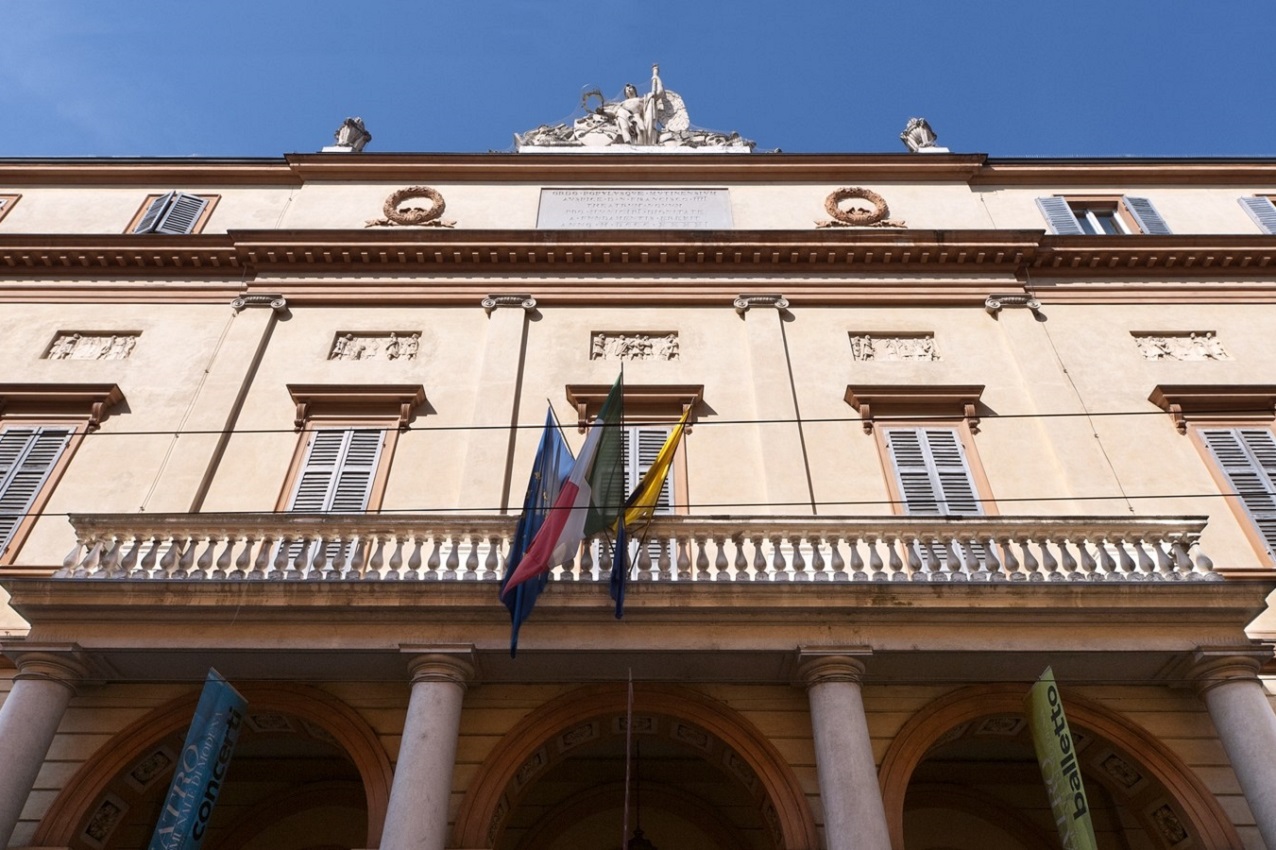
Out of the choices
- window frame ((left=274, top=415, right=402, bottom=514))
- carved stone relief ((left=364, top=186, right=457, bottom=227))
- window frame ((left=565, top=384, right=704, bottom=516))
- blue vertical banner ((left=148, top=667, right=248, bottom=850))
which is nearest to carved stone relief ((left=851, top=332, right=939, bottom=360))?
window frame ((left=565, top=384, right=704, bottom=516))

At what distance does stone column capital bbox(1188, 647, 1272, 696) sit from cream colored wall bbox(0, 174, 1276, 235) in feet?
29.8

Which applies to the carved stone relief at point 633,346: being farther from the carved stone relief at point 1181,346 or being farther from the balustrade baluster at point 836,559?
the carved stone relief at point 1181,346

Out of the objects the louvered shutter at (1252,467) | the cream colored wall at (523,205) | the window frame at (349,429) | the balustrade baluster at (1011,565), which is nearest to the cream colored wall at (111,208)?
the cream colored wall at (523,205)

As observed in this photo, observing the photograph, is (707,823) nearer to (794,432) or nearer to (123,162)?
(794,432)

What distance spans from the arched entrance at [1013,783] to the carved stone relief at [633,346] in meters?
6.72

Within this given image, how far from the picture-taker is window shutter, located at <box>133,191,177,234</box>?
53.5 feet

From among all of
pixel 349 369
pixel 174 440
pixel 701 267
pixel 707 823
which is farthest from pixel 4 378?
pixel 707 823

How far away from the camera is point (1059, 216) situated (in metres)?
16.8

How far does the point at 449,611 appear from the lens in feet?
30.6

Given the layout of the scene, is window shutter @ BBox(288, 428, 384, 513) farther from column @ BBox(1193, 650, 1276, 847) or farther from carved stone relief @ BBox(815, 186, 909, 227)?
column @ BBox(1193, 650, 1276, 847)

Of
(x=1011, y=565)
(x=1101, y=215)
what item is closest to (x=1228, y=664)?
(x=1011, y=565)

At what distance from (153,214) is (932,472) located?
14.3 m

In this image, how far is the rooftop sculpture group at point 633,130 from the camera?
18562 millimetres

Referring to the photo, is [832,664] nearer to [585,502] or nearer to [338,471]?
[585,502]
